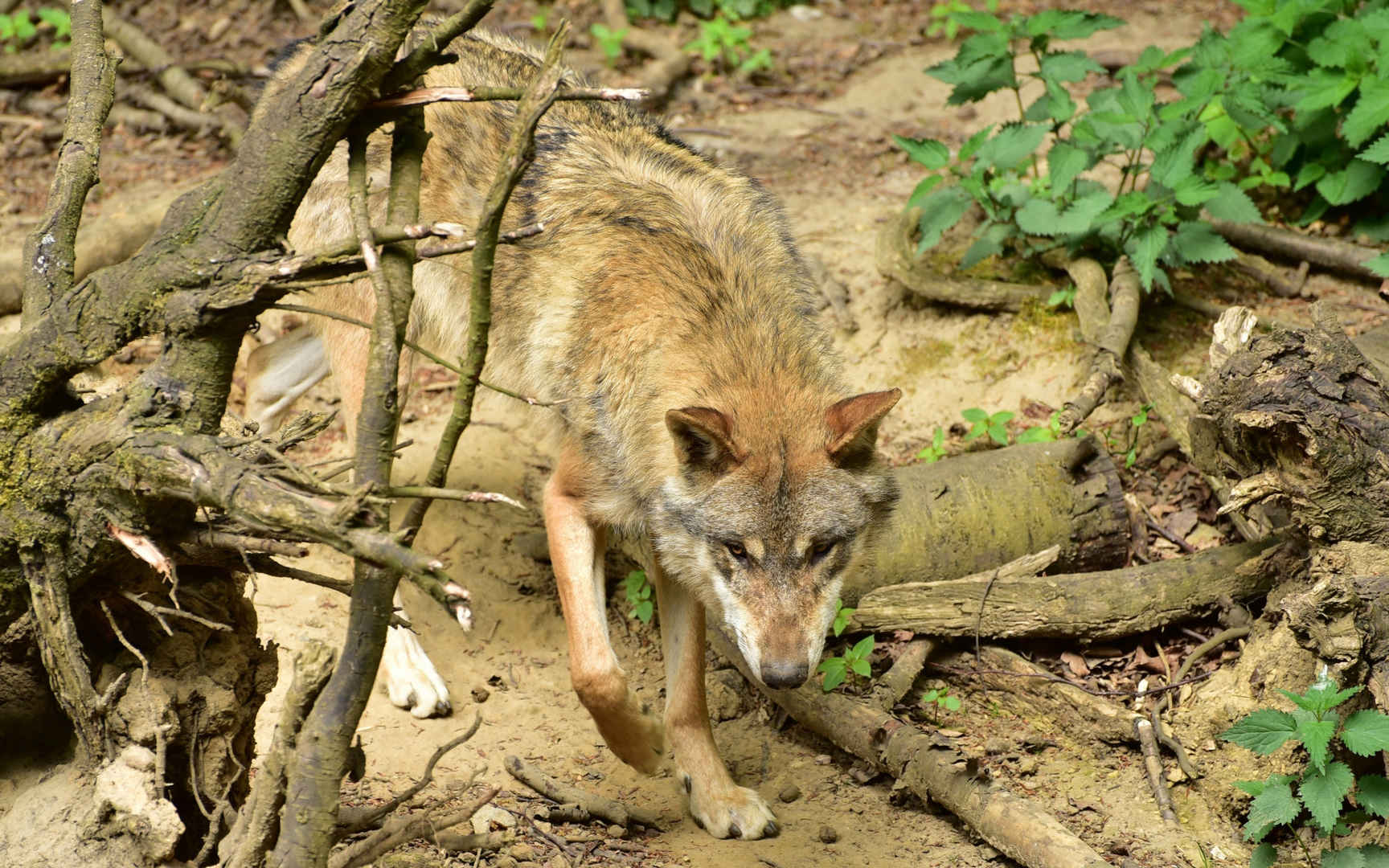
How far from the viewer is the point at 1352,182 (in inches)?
243

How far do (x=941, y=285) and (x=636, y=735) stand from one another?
3.40 m

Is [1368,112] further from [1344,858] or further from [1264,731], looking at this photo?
[1344,858]

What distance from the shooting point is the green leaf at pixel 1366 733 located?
11.2ft

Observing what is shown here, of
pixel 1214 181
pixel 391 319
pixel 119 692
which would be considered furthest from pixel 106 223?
pixel 1214 181

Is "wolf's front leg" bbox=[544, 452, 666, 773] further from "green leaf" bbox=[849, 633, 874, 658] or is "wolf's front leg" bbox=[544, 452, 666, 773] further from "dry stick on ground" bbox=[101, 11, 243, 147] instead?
"dry stick on ground" bbox=[101, 11, 243, 147]

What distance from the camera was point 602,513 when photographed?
455cm

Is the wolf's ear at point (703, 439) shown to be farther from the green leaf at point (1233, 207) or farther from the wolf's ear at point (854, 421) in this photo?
the green leaf at point (1233, 207)

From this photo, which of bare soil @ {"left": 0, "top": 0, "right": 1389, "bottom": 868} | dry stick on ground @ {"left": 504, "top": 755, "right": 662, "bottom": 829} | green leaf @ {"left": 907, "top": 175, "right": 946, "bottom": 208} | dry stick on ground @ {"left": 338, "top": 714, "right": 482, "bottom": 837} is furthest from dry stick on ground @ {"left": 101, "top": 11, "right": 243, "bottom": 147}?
dry stick on ground @ {"left": 338, "top": 714, "right": 482, "bottom": 837}

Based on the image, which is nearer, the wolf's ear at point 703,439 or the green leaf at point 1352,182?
the wolf's ear at point 703,439

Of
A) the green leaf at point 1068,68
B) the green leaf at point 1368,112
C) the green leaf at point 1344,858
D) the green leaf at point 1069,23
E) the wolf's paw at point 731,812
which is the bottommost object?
the wolf's paw at point 731,812

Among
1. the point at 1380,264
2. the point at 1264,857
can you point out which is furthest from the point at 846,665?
the point at 1380,264

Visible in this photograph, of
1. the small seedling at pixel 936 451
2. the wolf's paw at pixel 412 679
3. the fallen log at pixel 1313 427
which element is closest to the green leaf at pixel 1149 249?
the small seedling at pixel 936 451

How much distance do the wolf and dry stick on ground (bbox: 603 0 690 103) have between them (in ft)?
14.2

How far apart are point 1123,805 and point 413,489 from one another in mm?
3114
